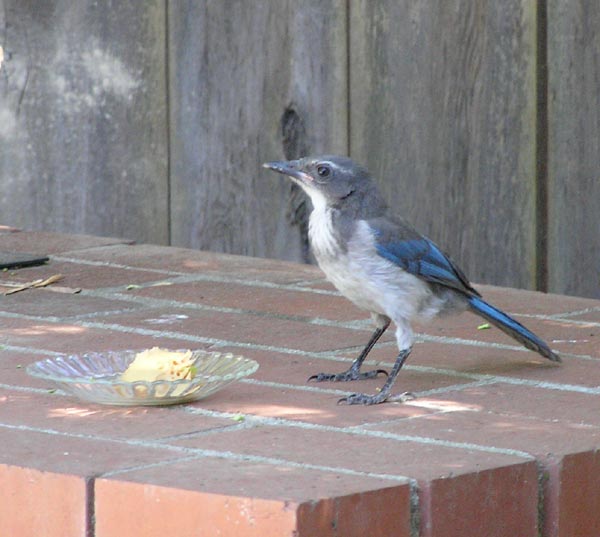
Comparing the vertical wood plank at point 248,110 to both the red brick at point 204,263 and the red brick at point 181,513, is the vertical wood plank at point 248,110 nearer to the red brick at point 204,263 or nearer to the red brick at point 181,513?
the red brick at point 204,263

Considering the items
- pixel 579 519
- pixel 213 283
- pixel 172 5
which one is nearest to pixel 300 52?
pixel 172 5

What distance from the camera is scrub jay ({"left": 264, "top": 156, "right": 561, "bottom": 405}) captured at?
419 cm

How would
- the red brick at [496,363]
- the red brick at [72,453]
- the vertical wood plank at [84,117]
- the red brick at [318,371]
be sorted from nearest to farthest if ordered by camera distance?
the red brick at [72,453], the red brick at [318,371], the red brick at [496,363], the vertical wood plank at [84,117]

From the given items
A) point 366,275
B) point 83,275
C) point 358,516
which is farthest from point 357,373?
point 83,275

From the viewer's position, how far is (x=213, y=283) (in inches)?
222

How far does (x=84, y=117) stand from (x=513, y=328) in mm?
2746

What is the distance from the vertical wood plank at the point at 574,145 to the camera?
5.45 m

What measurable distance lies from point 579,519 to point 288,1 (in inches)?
126

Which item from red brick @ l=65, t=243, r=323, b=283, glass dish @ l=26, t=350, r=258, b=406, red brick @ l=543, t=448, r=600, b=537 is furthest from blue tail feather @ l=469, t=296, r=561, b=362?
red brick @ l=65, t=243, r=323, b=283

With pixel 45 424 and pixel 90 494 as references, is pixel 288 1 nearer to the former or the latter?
pixel 45 424

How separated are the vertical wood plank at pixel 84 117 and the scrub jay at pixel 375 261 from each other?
219cm

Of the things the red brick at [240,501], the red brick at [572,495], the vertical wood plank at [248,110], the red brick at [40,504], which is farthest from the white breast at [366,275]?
the vertical wood plank at [248,110]

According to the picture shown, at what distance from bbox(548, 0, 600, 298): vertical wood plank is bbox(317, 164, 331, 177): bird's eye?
5.01ft

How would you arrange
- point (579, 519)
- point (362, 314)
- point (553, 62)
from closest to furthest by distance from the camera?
point (579, 519) → point (362, 314) → point (553, 62)
